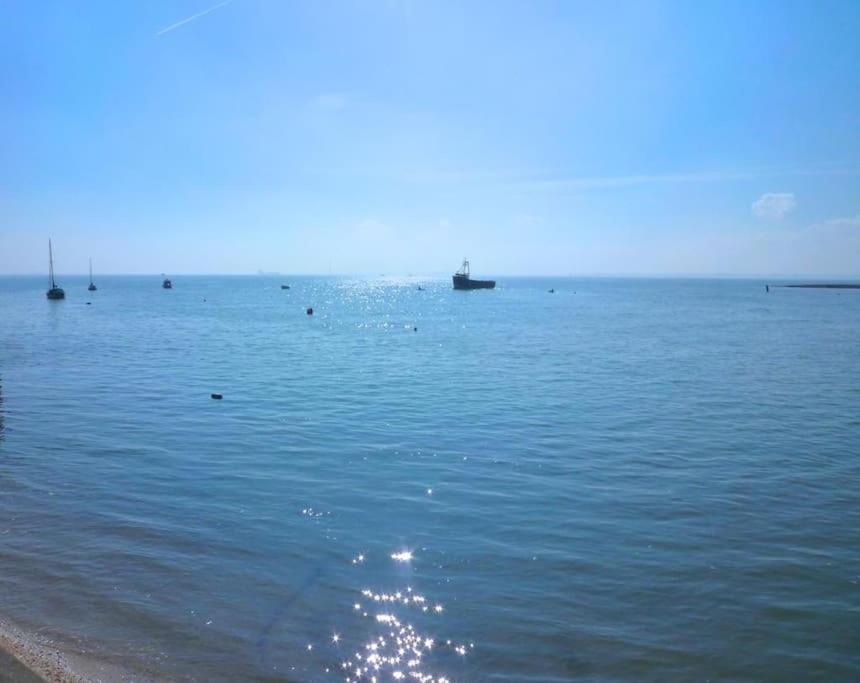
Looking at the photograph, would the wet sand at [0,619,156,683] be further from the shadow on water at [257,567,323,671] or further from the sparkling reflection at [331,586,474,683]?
the sparkling reflection at [331,586,474,683]

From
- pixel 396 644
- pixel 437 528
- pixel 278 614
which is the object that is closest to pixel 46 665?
pixel 278 614

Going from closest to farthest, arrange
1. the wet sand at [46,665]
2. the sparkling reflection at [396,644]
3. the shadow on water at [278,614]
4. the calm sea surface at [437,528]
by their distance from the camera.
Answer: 1. the wet sand at [46,665]
2. the sparkling reflection at [396,644]
3. the shadow on water at [278,614]
4. the calm sea surface at [437,528]

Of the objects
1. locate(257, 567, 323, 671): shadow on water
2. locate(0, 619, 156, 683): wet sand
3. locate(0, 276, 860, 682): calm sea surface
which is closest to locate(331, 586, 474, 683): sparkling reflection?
locate(0, 276, 860, 682): calm sea surface

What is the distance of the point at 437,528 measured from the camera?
13820 millimetres

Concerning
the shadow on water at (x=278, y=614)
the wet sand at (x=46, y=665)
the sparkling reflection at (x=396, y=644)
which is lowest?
the sparkling reflection at (x=396, y=644)

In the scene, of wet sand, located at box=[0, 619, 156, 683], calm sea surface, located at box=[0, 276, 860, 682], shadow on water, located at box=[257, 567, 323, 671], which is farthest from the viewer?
calm sea surface, located at box=[0, 276, 860, 682]

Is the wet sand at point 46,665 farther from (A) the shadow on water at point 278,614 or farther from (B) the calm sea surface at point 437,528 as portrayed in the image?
(A) the shadow on water at point 278,614

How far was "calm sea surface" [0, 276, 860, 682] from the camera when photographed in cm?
945

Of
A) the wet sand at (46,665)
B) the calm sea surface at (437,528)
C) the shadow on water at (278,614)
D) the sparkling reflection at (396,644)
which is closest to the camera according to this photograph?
the wet sand at (46,665)

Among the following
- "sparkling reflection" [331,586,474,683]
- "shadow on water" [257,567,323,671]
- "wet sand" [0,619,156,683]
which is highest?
"wet sand" [0,619,156,683]

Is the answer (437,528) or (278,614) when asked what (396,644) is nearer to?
(278,614)

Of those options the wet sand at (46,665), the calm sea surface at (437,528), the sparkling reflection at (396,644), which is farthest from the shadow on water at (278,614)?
the wet sand at (46,665)

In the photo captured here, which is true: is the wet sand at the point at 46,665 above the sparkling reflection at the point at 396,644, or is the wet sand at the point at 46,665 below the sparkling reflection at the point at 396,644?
above

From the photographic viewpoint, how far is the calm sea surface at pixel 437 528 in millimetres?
9445
